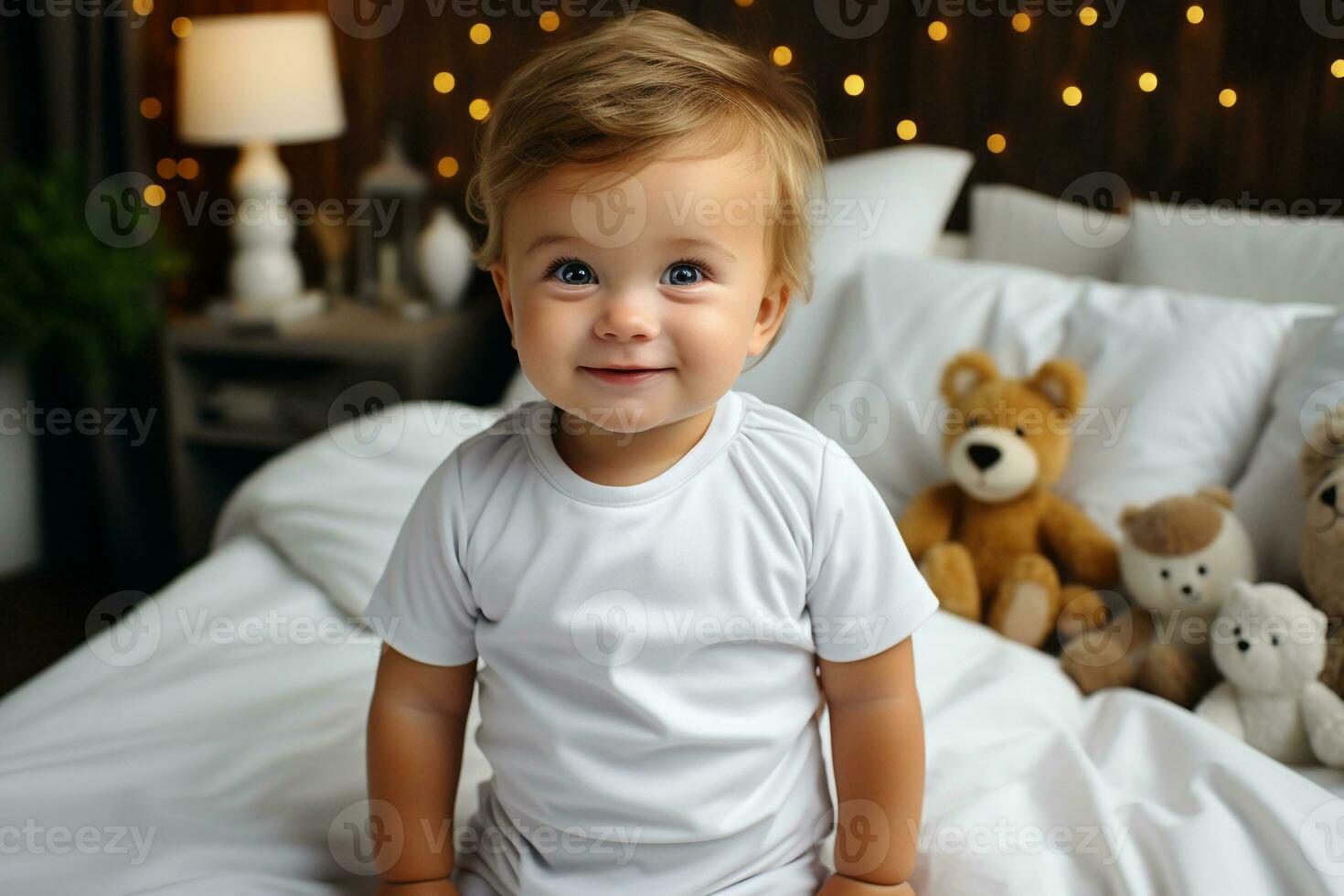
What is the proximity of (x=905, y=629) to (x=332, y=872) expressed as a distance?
52cm

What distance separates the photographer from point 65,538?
2855 millimetres

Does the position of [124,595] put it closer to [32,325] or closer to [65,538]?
[65,538]

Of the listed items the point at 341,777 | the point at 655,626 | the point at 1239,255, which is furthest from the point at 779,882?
the point at 1239,255

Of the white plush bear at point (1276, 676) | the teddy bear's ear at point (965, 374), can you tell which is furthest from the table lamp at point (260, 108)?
the white plush bear at point (1276, 676)

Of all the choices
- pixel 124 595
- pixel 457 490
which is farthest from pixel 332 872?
pixel 124 595

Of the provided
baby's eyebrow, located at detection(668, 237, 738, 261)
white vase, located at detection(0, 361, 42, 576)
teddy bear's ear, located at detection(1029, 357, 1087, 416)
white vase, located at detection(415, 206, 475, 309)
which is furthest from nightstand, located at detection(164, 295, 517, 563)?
baby's eyebrow, located at detection(668, 237, 738, 261)

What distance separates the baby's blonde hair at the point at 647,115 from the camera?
2.34 feet

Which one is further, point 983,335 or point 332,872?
point 983,335

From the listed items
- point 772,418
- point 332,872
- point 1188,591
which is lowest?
point 332,872

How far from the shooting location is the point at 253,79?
2.51 meters

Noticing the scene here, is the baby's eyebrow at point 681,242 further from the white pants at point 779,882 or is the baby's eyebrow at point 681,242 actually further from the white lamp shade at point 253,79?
the white lamp shade at point 253,79

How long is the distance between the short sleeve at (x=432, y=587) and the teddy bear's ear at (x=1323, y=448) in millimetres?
919

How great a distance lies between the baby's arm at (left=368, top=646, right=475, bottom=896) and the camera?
84cm

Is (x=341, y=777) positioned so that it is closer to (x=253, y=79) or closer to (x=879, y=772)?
(x=879, y=772)
